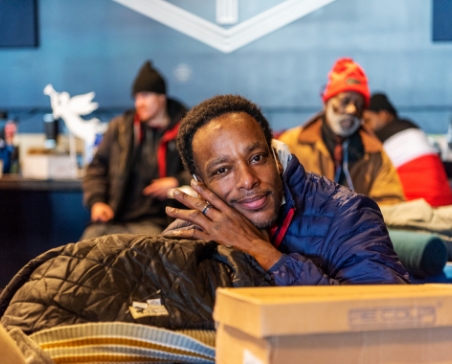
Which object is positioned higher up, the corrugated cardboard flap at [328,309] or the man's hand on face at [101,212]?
the corrugated cardboard flap at [328,309]

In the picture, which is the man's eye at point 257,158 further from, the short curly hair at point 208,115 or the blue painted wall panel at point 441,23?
the blue painted wall panel at point 441,23

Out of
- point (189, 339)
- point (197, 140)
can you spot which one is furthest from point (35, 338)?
point (197, 140)

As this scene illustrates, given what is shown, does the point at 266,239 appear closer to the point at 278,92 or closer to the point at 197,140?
the point at 197,140

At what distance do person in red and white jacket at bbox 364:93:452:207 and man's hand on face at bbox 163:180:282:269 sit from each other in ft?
7.19

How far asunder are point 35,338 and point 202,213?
56 centimetres

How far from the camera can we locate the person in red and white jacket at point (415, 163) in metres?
3.67

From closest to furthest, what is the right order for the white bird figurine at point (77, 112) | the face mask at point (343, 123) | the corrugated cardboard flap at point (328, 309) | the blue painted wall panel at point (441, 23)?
the corrugated cardboard flap at point (328, 309)
the face mask at point (343, 123)
the white bird figurine at point (77, 112)
the blue painted wall panel at point (441, 23)

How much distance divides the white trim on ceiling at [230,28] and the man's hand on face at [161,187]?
87.3 inches

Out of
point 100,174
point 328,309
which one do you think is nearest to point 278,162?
point 328,309

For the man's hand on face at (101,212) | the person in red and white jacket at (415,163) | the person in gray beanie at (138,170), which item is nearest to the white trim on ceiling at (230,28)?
the person in red and white jacket at (415,163)

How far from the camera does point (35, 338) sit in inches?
50.6

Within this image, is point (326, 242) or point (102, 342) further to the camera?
point (326, 242)

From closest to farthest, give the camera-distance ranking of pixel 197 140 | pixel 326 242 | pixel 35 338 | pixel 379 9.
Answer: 1. pixel 35 338
2. pixel 326 242
3. pixel 197 140
4. pixel 379 9

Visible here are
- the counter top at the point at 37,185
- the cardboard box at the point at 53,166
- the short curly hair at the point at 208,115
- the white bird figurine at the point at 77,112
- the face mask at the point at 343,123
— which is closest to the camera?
the short curly hair at the point at 208,115
